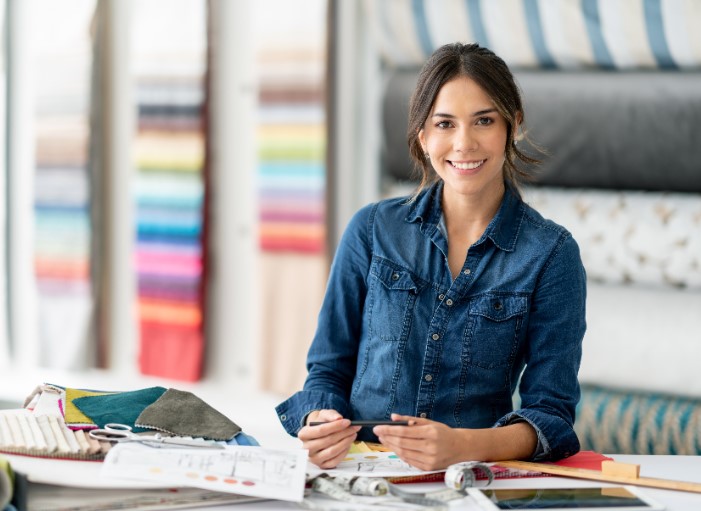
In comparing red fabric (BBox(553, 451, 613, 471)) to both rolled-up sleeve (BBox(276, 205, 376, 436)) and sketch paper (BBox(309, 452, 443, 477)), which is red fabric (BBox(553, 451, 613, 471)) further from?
rolled-up sleeve (BBox(276, 205, 376, 436))

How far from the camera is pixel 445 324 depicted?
174 cm

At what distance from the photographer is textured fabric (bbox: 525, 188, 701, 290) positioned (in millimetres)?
2693

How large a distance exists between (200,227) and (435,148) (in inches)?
71.2

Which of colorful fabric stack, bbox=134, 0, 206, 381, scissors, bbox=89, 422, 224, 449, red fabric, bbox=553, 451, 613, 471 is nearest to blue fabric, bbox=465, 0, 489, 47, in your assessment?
colorful fabric stack, bbox=134, 0, 206, 381

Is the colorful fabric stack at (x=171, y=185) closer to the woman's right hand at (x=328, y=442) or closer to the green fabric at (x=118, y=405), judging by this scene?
the green fabric at (x=118, y=405)

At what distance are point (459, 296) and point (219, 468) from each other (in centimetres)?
54

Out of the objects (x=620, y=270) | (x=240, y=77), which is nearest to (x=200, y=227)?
(x=240, y=77)

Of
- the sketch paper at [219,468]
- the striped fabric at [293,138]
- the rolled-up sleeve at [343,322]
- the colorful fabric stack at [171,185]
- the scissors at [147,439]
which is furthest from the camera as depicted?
the colorful fabric stack at [171,185]

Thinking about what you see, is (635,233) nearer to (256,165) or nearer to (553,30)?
(553,30)

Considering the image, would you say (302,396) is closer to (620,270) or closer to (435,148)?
(435,148)

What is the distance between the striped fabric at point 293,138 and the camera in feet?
10.6

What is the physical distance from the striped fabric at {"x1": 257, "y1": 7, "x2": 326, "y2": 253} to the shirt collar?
4.56ft

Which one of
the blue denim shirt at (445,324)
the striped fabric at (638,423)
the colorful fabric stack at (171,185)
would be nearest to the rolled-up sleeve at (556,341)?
the blue denim shirt at (445,324)

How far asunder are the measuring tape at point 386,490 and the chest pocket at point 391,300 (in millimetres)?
372
